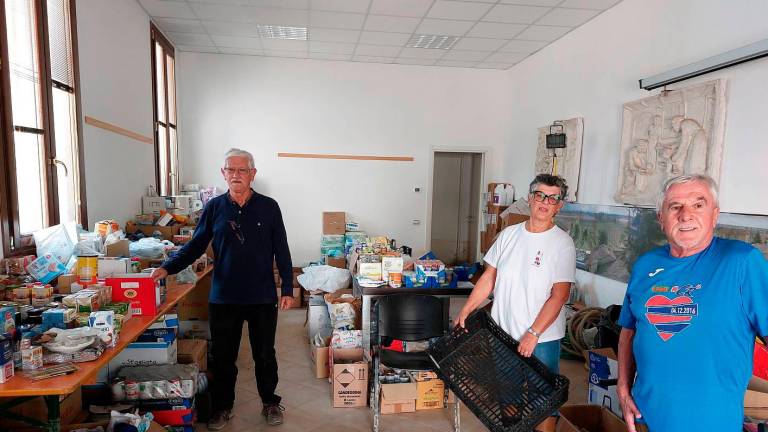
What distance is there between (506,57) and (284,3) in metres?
3.33

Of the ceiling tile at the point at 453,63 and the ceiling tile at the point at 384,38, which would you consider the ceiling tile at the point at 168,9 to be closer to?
the ceiling tile at the point at 384,38

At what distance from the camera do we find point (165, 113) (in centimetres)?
562

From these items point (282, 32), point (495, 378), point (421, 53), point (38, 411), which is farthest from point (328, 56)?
point (495, 378)

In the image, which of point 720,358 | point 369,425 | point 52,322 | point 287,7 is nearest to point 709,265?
point 720,358

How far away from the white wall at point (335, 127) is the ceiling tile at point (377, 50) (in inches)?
17.3

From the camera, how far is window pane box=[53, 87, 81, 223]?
10.1 feet

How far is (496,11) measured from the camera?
452 centimetres

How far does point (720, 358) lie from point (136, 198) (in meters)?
4.75

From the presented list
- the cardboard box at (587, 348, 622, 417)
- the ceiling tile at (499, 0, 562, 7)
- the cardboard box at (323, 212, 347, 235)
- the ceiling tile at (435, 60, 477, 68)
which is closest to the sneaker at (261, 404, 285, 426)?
the cardboard box at (587, 348, 622, 417)

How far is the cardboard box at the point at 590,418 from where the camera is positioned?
234cm

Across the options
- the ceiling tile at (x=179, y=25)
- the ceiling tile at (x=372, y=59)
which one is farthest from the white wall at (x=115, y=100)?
the ceiling tile at (x=372, y=59)

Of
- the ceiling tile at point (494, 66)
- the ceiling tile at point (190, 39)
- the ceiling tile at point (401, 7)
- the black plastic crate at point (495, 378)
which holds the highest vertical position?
the ceiling tile at point (401, 7)

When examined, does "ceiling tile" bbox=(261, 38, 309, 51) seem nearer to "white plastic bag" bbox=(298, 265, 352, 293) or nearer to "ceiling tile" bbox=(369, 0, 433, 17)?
"ceiling tile" bbox=(369, 0, 433, 17)

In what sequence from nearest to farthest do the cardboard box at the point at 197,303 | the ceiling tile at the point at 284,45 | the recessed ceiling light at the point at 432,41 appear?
the cardboard box at the point at 197,303 → the recessed ceiling light at the point at 432,41 → the ceiling tile at the point at 284,45
